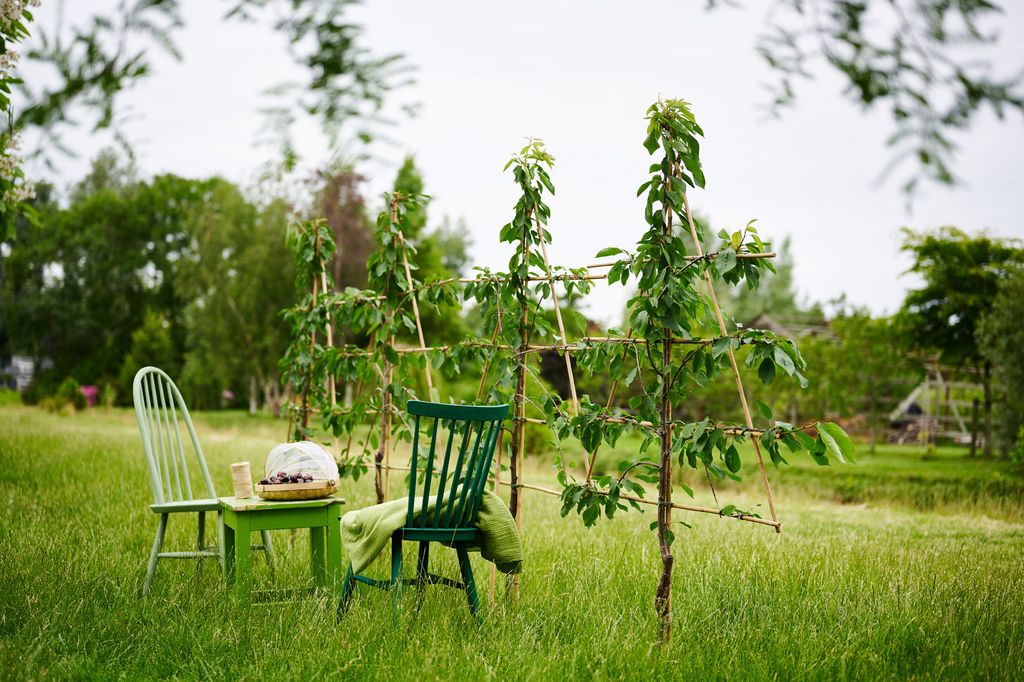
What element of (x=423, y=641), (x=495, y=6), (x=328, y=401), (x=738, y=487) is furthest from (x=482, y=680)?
(x=738, y=487)

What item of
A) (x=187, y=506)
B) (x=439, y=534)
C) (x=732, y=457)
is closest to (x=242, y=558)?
(x=187, y=506)

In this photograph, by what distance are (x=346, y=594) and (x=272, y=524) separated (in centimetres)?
50

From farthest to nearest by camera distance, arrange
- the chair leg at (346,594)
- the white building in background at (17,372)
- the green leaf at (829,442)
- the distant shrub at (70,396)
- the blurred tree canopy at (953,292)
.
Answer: the white building in background at (17,372)
the distant shrub at (70,396)
the blurred tree canopy at (953,292)
the chair leg at (346,594)
the green leaf at (829,442)

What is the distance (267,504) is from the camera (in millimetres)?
3293

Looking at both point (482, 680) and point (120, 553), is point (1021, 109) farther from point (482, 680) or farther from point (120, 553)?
point (120, 553)

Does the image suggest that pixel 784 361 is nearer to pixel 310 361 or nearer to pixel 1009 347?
pixel 310 361

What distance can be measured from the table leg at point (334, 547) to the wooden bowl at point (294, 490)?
0.31 ft

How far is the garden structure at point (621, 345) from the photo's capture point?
2.78 metres

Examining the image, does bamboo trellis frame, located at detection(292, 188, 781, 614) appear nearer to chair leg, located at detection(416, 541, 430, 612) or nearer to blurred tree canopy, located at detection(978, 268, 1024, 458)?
chair leg, located at detection(416, 541, 430, 612)

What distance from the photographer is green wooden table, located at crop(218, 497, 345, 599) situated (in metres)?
3.22

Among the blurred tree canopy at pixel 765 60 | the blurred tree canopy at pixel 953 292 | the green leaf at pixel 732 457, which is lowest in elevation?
the green leaf at pixel 732 457

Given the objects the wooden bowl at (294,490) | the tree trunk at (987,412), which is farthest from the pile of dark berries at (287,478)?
A: the tree trunk at (987,412)

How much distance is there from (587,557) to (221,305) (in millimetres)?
16620

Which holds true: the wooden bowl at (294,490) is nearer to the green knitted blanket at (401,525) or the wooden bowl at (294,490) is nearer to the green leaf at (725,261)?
the green knitted blanket at (401,525)
